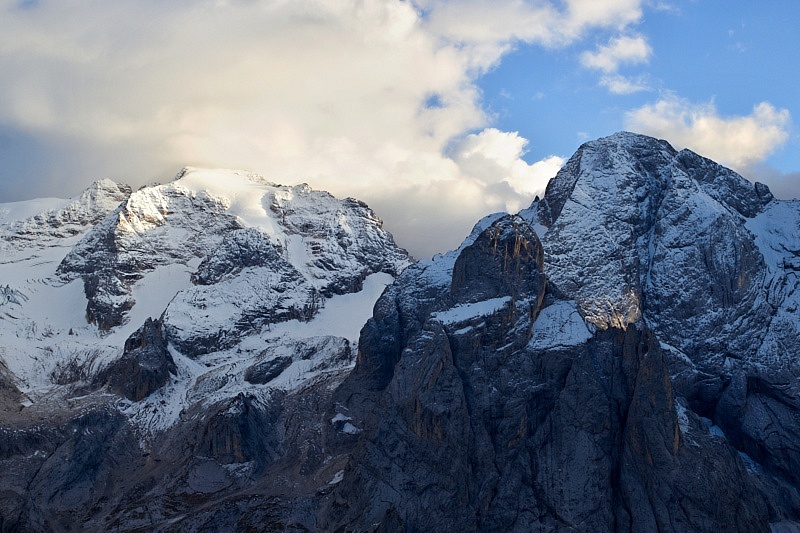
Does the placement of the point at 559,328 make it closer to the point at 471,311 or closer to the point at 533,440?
the point at 471,311

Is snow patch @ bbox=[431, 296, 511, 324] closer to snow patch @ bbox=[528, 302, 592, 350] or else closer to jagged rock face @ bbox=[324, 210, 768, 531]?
jagged rock face @ bbox=[324, 210, 768, 531]

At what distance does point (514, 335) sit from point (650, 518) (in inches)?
1443

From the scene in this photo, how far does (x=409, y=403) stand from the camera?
184 metres

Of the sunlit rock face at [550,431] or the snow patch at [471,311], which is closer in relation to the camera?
the sunlit rock face at [550,431]

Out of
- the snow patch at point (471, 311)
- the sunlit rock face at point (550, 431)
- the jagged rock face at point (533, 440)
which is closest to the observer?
the jagged rock face at point (533, 440)

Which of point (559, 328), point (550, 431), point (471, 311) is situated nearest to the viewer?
point (550, 431)

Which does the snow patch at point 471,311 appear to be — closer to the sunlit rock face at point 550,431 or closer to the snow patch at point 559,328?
the sunlit rock face at point 550,431

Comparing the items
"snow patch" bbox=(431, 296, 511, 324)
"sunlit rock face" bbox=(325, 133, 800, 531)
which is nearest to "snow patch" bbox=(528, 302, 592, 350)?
"sunlit rock face" bbox=(325, 133, 800, 531)

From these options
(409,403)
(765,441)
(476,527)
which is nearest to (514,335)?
(409,403)

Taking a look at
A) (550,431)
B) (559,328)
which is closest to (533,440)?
(550,431)

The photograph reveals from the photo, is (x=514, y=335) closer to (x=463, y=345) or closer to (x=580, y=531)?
(x=463, y=345)

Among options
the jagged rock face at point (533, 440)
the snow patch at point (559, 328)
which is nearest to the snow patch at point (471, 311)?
the jagged rock face at point (533, 440)

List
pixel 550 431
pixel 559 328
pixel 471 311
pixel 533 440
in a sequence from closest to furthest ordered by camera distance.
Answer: pixel 533 440 < pixel 550 431 < pixel 559 328 < pixel 471 311

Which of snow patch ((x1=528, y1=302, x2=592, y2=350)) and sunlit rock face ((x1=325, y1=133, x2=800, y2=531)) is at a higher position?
snow patch ((x1=528, y1=302, x2=592, y2=350))
